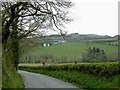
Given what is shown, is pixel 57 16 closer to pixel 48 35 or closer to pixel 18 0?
pixel 18 0

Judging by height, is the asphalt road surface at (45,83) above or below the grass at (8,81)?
below

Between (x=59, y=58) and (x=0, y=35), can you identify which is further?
(x=59, y=58)

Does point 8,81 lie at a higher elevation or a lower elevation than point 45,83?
higher

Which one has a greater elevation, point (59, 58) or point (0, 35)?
point (0, 35)

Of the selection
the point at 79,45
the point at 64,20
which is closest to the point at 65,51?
A: the point at 79,45

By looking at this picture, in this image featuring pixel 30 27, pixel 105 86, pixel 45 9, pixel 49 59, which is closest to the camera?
pixel 105 86

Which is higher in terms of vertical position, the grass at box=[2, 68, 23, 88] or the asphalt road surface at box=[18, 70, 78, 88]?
the grass at box=[2, 68, 23, 88]

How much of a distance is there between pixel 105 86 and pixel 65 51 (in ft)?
175

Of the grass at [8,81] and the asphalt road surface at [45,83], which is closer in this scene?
the grass at [8,81]

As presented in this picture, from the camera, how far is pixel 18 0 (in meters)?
10.4

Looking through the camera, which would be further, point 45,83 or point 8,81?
point 45,83

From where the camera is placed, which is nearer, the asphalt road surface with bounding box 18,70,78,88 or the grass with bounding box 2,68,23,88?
the grass with bounding box 2,68,23,88

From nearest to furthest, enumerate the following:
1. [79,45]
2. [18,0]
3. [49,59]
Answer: [18,0] → [49,59] → [79,45]

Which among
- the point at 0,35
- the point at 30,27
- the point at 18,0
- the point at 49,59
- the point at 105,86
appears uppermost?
the point at 18,0
